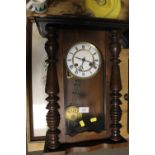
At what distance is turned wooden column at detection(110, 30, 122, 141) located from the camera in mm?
795

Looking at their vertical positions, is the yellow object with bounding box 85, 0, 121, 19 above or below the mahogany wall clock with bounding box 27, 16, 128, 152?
above

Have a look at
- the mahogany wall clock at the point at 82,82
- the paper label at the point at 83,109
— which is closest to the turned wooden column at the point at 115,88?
the mahogany wall clock at the point at 82,82

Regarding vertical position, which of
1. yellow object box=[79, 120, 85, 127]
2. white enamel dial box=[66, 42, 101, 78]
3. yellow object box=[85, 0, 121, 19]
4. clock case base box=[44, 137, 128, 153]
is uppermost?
yellow object box=[85, 0, 121, 19]

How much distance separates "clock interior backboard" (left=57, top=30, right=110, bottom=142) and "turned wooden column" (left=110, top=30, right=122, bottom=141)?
2 cm

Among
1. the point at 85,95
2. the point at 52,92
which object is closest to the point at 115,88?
the point at 85,95

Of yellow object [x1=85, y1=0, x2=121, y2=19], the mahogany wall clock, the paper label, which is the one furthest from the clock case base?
yellow object [x1=85, y1=0, x2=121, y2=19]

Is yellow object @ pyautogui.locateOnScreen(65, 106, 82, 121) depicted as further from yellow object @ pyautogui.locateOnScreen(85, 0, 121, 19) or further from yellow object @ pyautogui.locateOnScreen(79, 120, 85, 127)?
yellow object @ pyautogui.locateOnScreen(85, 0, 121, 19)

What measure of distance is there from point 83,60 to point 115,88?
178 millimetres

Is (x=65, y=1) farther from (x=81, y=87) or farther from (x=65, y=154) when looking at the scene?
(x=65, y=154)

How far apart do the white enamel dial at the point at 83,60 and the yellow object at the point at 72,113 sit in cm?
13

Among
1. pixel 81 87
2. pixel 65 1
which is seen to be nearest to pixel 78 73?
pixel 81 87

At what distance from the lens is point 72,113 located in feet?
2.53
